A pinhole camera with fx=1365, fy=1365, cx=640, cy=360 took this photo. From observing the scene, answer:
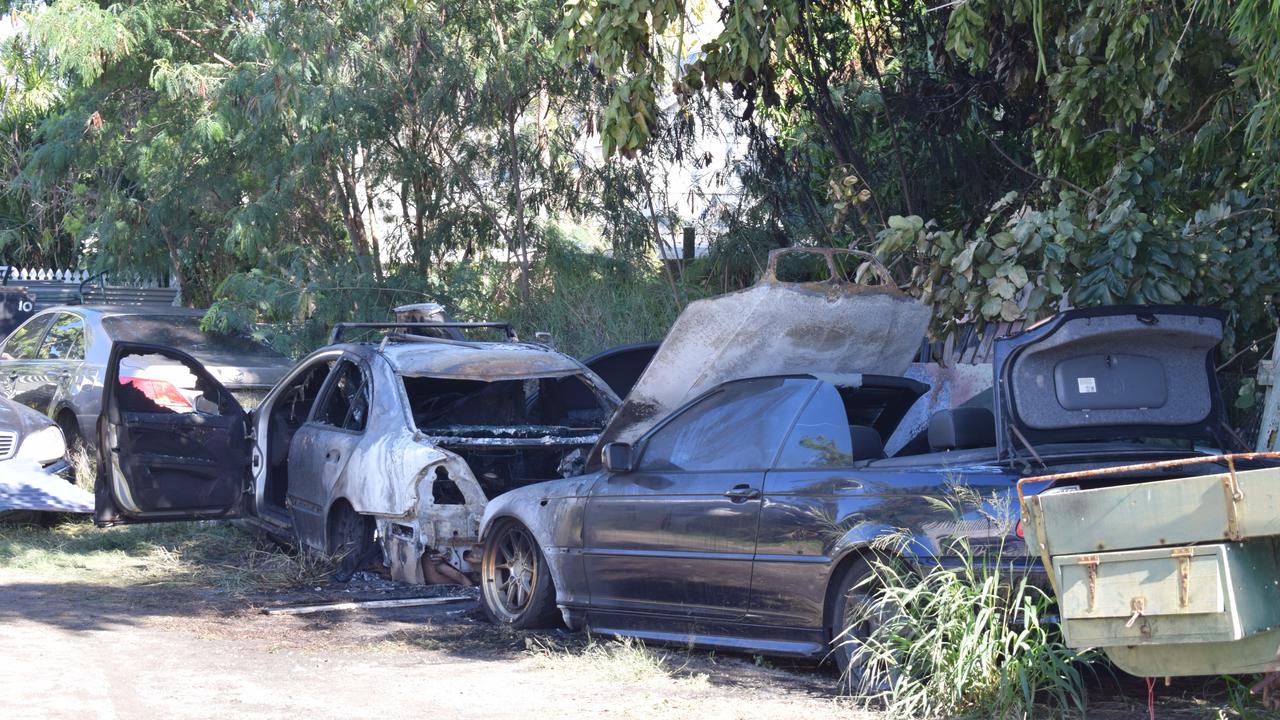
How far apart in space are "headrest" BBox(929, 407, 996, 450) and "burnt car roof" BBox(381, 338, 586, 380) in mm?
3517

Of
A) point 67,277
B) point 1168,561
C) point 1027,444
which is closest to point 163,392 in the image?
point 1027,444

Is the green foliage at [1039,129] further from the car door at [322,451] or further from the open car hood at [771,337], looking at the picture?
the car door at [322,451]

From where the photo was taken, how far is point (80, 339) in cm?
1251

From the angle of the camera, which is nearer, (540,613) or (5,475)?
(540,613)

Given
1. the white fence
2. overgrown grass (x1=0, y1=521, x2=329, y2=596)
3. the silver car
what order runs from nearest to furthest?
overgrown grass (x1=0, y1=521, x2=329, y2=596), the silver car, the white fence

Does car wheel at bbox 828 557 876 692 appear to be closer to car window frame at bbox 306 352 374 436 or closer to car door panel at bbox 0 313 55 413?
car window frame at bbox 306 352 374 436

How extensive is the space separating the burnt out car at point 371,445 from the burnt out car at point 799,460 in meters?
0.66

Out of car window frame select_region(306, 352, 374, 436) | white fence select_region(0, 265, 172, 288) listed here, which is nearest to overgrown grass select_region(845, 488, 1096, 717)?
car window frame select_region(306, 352, 374, 436)

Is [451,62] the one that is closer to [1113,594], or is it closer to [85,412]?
[85,412]

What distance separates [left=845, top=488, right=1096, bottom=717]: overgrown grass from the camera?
203 inches

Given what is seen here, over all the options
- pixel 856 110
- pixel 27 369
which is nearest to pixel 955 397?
pixel 856 110

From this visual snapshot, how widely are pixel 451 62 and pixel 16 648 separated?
757cm

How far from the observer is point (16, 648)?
6.77 meters

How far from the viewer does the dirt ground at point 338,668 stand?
18.5ft
